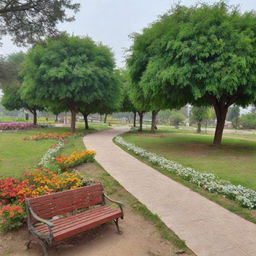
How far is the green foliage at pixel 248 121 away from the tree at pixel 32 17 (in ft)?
207

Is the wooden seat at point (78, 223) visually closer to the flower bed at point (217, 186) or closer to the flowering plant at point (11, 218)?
the flowering plant at point (11, 218)

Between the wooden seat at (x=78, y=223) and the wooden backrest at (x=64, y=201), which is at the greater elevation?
the wooden backrest at (x=64, y=201)

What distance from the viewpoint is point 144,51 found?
43.3ft

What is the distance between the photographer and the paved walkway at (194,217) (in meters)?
3.70

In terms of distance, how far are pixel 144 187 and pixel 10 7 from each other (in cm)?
620

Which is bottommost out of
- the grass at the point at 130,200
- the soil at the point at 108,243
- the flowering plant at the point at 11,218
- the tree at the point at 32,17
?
the soil at the point at 108,243

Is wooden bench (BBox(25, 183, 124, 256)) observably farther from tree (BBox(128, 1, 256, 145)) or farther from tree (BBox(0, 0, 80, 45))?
tree (BBox(128, 1, 256, 145))

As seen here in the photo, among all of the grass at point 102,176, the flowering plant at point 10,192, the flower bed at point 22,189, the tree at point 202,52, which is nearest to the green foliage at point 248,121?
the tree at point 202,52

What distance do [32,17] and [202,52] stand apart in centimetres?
766

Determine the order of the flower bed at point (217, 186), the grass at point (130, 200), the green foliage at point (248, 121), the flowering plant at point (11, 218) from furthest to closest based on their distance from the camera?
the green foliage at point (248, 121) < the flower bed at point (217, 186) < the flowering plant at point (11, 218) < the grass at point (130, 200)

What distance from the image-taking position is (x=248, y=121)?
197ft

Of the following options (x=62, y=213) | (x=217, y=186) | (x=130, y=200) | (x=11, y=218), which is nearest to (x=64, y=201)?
(x=62, y=213)

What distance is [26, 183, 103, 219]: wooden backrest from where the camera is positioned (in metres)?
3.74

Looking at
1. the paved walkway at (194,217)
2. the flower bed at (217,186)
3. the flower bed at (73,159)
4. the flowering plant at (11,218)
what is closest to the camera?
the paved walkway at (194,217)
